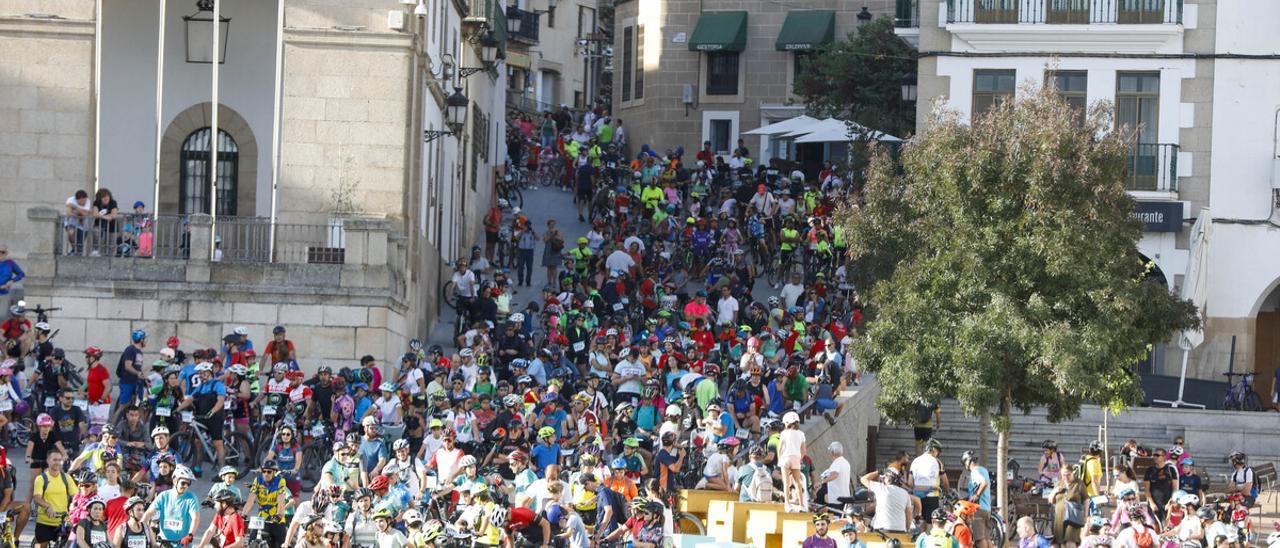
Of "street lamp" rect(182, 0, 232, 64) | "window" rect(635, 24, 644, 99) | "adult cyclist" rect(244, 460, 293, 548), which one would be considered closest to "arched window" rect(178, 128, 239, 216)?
"street lamp" rect(182, 0, 232, 64)

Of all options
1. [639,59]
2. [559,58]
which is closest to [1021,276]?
[639,59]

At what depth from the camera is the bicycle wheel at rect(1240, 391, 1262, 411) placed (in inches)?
1492

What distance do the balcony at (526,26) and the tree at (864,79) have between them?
2646 cm

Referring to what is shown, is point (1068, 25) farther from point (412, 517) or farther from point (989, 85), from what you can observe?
point (412, 517)

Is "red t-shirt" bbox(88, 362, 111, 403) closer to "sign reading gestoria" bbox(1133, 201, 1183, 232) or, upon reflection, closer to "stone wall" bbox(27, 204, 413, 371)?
"stone wall" bbox(27, 204, 413, 371)

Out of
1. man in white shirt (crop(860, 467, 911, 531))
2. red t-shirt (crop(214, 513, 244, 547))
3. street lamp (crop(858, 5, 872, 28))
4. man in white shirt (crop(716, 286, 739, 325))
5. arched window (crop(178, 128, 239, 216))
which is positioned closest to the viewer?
red t-shirt (crop(214, 513, 244, 547))

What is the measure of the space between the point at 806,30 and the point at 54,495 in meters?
39.9

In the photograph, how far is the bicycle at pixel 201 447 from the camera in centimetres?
2797

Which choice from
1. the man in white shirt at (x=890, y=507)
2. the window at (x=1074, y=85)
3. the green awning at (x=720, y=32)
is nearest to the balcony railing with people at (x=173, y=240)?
the man in white shirt at (x=890, y=507)

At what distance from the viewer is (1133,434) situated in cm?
3578

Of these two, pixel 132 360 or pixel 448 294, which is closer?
pixel 132 360

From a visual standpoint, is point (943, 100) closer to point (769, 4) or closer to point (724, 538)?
point (724, 538)

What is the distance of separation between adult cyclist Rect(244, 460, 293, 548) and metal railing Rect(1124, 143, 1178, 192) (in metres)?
19.7

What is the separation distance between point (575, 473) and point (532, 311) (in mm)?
11367
